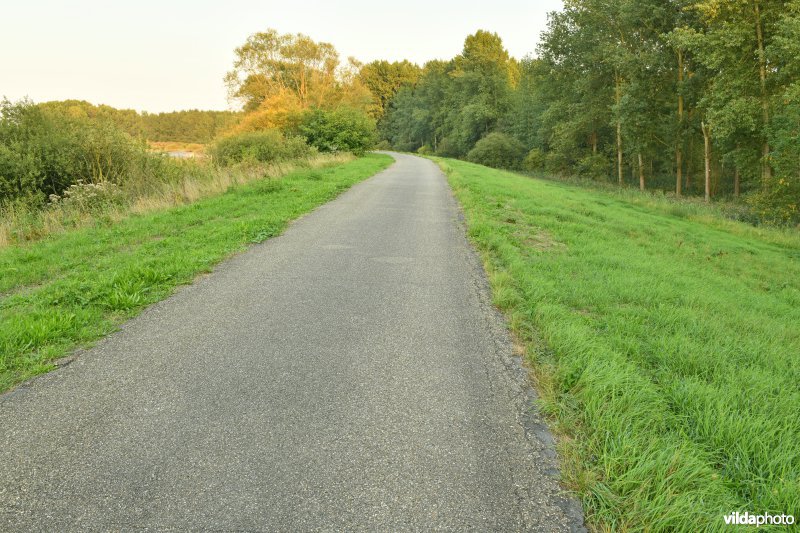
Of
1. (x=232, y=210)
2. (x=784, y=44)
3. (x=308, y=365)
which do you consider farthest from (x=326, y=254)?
(x=784, y=44)

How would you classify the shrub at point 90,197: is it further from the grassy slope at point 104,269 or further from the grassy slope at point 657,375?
the grassy slope at point 657,375

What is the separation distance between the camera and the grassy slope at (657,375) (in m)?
2.30

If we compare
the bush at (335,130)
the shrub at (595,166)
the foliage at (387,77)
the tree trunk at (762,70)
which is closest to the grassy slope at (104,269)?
the bush at (335,130)

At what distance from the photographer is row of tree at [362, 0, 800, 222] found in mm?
18891

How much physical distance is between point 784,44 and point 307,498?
74.9 feet

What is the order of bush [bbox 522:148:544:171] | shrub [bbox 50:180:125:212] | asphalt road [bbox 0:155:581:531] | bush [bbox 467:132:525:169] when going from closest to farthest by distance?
asphalt road [bbox 0:155:581:531] < shrub [bbox 50:180:125:212] < bush [bbox 522:148:544:171] < bush [bbox 467:132:525:169]

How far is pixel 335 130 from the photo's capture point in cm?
3238

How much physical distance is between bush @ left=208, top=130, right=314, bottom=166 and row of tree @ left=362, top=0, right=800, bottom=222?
2106 centimetres

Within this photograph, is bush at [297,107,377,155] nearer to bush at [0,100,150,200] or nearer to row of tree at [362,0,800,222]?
row of tree at [362,0,800,222]

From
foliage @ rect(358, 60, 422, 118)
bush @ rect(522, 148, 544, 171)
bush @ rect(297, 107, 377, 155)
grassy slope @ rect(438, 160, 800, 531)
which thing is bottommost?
grassy slope @ rect(438, 160, 800, 531)

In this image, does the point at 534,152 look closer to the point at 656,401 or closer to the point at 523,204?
the point at 523,204

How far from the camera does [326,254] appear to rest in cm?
738

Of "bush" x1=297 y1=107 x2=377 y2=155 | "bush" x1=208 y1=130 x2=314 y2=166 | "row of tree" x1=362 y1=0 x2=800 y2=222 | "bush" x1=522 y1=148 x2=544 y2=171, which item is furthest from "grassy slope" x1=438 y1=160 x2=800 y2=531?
"bush" x1=522 y1=148 x2=544 y2=171

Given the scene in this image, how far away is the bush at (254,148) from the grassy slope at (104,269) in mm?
10864
